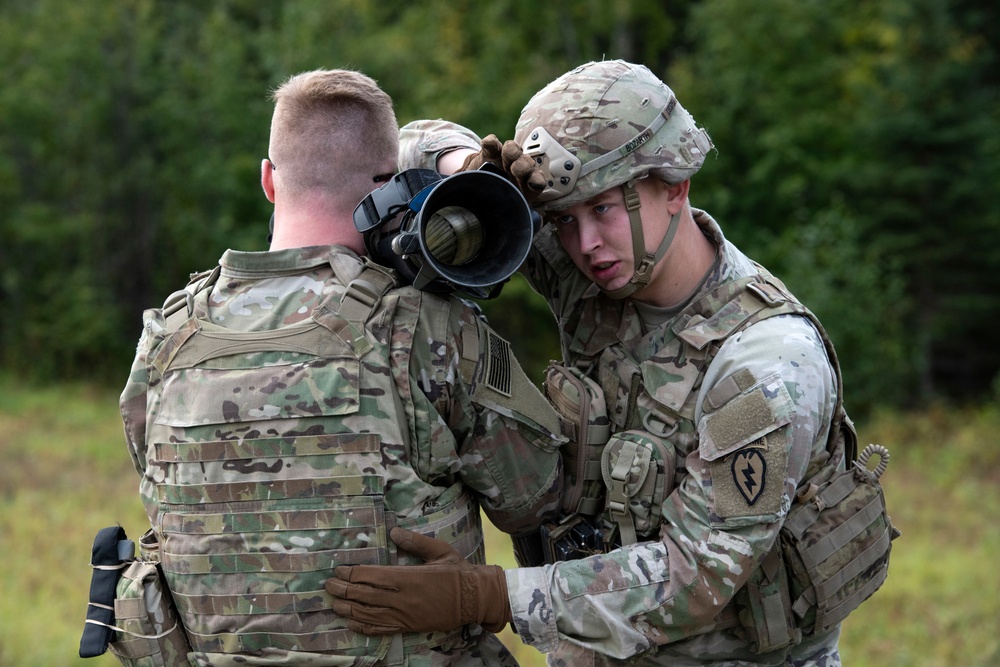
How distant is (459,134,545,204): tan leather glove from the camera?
258 cm

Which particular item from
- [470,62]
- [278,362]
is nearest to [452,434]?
[278,362]

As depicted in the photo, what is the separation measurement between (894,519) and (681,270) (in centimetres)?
819

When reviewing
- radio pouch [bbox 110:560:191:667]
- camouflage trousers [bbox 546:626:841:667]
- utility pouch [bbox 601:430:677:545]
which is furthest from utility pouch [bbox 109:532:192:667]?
utility pouch [bbox 601:430:677:545]

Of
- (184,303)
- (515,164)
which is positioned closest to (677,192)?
(515,164)

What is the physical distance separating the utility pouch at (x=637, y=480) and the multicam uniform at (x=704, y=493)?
3cm

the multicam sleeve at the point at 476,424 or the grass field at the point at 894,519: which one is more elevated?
the multicam sleeve at the point at 476,424

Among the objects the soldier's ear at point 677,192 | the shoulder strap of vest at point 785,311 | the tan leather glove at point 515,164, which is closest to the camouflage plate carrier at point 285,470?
the tan leather glove at point 515,164

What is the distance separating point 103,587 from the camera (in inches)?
105

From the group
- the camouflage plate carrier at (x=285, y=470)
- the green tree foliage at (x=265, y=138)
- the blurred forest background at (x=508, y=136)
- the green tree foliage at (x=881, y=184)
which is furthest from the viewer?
the green tree foliage at (x=265, y=138)

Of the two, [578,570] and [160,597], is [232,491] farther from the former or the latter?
[578,570]

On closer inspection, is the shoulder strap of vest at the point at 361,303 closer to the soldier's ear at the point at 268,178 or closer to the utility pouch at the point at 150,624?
the soldier's ear at the point at 268,178

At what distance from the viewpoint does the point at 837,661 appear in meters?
3.16

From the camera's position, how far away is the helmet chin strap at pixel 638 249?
286 cm

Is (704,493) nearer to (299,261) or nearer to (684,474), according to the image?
(684,474)
